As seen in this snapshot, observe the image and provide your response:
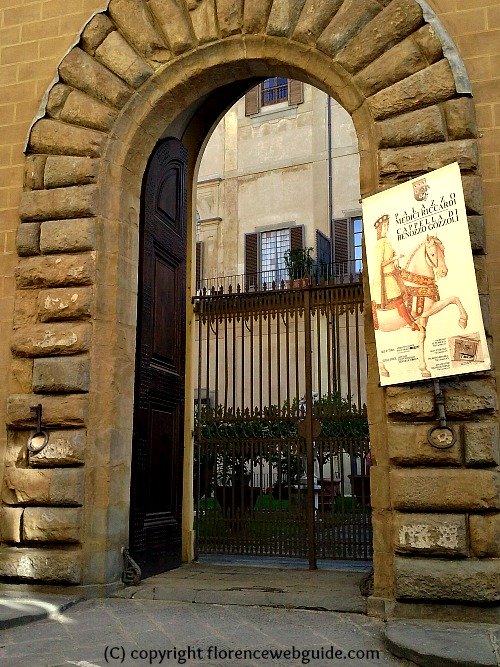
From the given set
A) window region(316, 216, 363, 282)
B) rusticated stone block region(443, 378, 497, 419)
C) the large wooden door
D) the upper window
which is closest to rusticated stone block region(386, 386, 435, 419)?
rusticated stone block region(443, 378, 497, 419)

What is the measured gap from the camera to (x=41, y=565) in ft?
18.8

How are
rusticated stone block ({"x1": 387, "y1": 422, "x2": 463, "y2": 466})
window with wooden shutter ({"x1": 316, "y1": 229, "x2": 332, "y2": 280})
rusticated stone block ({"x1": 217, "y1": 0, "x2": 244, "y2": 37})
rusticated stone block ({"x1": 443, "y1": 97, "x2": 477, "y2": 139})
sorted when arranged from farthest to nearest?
window with wooden shutter ({"x1": 316, "y1": 229, "x2": 332, "y2": 280}) < rusticated stone block ({"x1": 217, "y1": 0, "x2": 244, "y2": 37}) < rusticated stone block ({"x1": 443, "y1": 97, "x2": 477, "y2": 139}) < rusticated stone block ({"x1": 387, "y1": 422, "x2": 463, "y2": 466})

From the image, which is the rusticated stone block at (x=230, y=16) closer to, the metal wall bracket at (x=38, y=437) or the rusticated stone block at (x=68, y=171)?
the rusticated stone block at (x=68, y=171)

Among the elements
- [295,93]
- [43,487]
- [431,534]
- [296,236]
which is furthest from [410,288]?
[295,93]

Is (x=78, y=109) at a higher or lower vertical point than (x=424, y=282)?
higher

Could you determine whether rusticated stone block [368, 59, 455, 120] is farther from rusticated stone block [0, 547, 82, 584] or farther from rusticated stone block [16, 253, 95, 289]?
rusticated stone block [0, 547, 82, 584]

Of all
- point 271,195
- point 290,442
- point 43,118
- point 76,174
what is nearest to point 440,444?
point 290,442

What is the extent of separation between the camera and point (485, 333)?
5.12 metres

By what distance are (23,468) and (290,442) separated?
269cm

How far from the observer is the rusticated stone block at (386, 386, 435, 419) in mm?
5129

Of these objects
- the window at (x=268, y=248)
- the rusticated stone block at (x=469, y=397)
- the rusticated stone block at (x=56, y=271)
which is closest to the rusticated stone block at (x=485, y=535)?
the rusticated stone block at (x=469, y=397)

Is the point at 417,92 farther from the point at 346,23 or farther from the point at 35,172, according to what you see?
the point at 35,172

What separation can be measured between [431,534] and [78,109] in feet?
15.2

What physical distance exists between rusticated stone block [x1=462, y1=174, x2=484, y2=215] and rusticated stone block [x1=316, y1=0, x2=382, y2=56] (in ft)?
5.21
